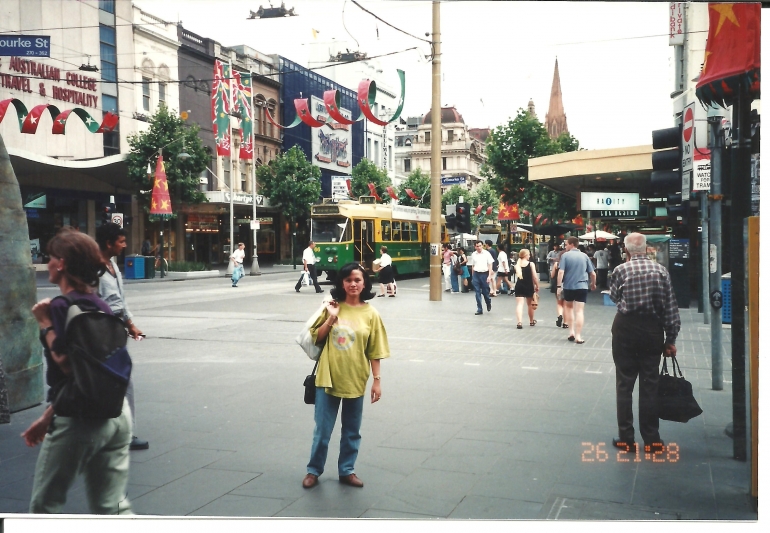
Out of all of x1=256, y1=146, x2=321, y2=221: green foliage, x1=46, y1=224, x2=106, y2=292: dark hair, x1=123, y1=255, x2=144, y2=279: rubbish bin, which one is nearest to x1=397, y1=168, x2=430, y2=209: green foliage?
x1=256, y1=146, x2=321, y2=221: green foliage

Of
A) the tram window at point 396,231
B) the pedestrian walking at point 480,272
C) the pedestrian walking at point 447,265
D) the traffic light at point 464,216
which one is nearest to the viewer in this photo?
the tram window at point 396,231

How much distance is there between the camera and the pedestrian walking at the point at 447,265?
60.4 ft

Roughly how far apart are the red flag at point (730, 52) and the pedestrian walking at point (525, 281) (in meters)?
6.56

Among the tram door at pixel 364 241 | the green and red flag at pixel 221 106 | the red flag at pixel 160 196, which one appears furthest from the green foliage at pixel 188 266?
the tram door at pixel 364 241

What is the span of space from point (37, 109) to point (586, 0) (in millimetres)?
4459

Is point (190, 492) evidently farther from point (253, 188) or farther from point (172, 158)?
point (253, 188)

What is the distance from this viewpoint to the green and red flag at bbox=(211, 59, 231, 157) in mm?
6875

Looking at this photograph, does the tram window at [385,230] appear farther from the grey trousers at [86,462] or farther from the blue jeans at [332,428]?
the grey trousers at [86,462]

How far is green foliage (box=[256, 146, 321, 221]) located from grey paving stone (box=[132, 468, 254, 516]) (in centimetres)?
250

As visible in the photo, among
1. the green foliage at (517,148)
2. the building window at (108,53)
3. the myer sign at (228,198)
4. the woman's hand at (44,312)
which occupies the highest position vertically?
the building window at (108,53)

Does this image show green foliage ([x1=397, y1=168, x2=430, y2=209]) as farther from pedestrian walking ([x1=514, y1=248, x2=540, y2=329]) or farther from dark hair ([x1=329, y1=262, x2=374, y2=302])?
dark hair ([x1=329, y1=262, x2=374, y2=302])

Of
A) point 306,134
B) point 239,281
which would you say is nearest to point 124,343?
point 306,134

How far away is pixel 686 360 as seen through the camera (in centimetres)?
654

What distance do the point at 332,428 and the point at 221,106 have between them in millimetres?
3697
